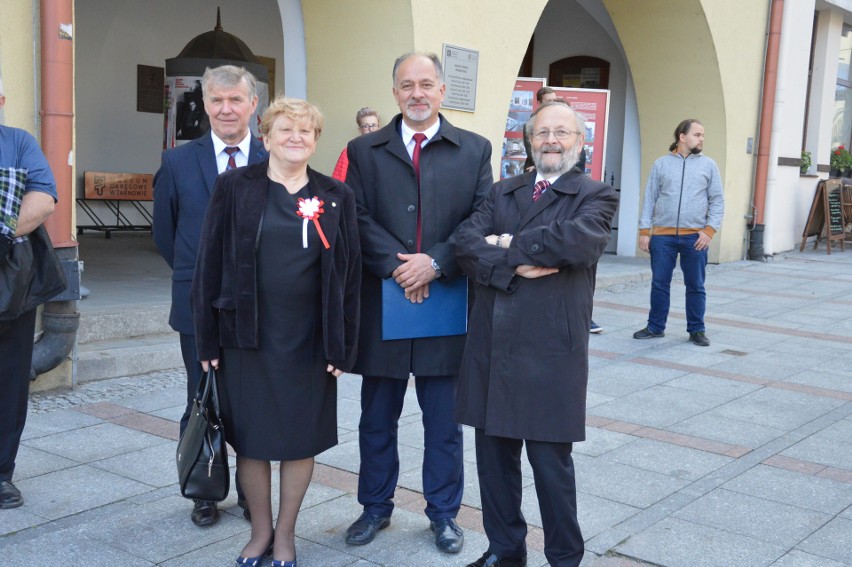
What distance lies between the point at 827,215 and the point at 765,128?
295cm

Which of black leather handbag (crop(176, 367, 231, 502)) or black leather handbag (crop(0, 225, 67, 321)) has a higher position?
black leather handbag (crop(0, 225, 67, 321))

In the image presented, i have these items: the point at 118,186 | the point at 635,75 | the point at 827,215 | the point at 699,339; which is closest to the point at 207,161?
the point at 699,339

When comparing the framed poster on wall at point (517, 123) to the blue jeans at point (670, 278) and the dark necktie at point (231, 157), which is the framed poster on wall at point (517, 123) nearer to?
the blue jeans at point (670, 278)

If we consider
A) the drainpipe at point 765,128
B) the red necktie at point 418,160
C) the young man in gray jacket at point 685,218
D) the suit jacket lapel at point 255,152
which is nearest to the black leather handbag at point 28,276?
the suit jacket lapel at point 255,152

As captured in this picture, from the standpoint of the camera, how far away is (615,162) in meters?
14.3

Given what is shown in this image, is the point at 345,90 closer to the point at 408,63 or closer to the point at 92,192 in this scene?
the point at 408,63

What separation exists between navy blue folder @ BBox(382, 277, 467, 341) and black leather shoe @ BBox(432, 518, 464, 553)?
73 cm

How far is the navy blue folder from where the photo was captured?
12.1 ft

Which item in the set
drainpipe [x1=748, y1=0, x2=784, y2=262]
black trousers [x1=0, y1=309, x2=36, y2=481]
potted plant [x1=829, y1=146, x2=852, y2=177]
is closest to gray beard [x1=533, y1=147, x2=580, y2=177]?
black trousers [x1=0, y1=309, x2=36, y2=481]

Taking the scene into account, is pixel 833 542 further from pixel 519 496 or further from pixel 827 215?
pixel 827 215

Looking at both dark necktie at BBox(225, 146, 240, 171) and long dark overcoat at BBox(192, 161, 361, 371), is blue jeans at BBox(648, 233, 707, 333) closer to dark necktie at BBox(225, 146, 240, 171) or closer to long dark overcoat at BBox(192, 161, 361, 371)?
dark necktie at BBox(225, 146, 240, 171)

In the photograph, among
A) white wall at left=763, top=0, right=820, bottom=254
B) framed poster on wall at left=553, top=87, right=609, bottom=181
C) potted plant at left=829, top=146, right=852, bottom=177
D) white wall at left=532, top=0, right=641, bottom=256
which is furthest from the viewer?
potted plant at left=829, top=146, right=852, bottom=177

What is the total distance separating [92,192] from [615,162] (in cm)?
742

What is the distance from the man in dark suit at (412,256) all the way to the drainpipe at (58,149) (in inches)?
95.1
